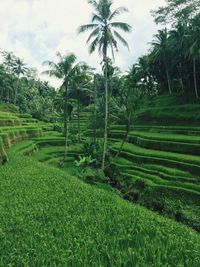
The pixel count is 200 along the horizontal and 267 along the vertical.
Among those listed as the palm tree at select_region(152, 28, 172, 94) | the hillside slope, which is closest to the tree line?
the palm tree at select_region(152, 28, 172, 94)

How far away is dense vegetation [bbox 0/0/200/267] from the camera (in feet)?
34.6

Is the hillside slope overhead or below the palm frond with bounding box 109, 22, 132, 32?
below

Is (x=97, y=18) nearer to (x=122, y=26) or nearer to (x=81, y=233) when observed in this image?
(x=122, y=26)

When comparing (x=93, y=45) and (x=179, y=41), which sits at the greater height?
(x=179, y=41)

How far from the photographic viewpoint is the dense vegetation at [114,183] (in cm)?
1055

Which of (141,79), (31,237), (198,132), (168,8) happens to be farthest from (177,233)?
(141,79)

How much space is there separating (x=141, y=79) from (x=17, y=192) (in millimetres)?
47440

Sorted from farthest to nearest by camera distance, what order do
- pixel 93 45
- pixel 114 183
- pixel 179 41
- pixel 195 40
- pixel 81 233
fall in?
pixel 179 41, pixel 195 40, pixel 93 45, pixel 114 183, pixel 81 233

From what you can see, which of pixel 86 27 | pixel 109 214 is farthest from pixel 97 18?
pixel 109 214

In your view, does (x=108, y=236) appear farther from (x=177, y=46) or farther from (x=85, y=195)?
(x=177, y=46)

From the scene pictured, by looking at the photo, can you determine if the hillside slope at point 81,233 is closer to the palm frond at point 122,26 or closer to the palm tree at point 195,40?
the palm frond at point 122,26

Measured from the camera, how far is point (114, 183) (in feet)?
82.2

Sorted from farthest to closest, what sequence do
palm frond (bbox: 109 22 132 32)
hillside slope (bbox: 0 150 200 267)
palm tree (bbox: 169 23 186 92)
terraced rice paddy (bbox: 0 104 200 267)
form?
palm tree (bbox: 169 23 186 92), palm frond (bbox: 109 22 132 32), terraced rice paddy (bbox: 0 104 200 267), hillside slope (bbox: 0 150 200 267)

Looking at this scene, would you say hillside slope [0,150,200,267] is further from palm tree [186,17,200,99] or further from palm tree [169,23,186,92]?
palm tree [169,23,186,92]
